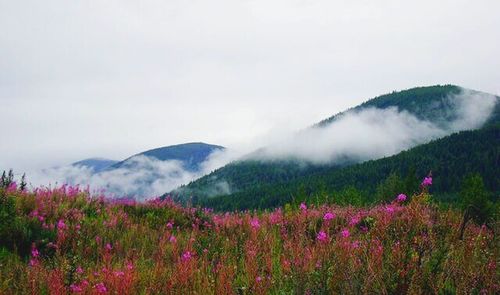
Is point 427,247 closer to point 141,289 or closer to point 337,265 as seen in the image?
point 337,265

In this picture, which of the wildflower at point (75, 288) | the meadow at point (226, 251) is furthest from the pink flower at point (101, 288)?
the wildflower at point (75, 288)

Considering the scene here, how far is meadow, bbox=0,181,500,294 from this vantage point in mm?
3949

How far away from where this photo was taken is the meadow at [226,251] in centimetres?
395

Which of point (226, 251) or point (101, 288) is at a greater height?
point (101, 288)

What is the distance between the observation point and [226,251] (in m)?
6.50

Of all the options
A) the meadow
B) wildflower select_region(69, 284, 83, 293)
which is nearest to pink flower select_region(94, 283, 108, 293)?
the meadow

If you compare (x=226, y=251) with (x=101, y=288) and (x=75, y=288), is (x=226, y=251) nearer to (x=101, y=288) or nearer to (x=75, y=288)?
(x=101, y=288)

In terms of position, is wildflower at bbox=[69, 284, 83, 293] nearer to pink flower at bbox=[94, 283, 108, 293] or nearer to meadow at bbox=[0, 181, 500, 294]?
meadow at bbox=[0, 181, 500, 294]

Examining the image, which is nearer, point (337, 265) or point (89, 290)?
point (89, 290)

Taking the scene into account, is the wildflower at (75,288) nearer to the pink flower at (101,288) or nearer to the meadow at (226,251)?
the meadow at (226,251)

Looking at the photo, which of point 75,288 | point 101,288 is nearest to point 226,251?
point 101,288

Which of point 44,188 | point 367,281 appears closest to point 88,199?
point 44,188

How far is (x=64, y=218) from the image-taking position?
757cm

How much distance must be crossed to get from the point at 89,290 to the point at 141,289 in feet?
1.90
